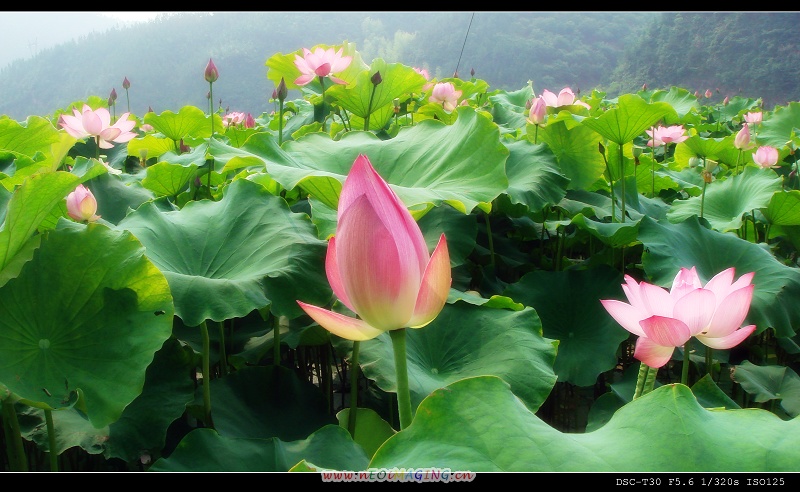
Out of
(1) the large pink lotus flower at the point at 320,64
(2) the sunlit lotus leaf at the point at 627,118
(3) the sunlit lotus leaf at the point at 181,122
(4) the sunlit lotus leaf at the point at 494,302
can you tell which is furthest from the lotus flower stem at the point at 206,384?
(3) the sunlit lotus leaf at the point at 181,122

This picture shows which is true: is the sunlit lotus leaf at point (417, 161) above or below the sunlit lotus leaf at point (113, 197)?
above

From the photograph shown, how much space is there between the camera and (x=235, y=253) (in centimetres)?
102

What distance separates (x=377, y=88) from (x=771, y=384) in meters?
1.26

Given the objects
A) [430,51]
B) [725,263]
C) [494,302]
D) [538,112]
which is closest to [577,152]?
[538,112]

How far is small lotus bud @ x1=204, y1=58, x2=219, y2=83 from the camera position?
1830mm

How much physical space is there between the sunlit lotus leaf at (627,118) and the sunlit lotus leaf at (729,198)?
0.31m

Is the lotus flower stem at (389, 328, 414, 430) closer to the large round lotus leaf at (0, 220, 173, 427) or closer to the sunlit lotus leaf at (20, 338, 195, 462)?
the large round lotus leaf at (0, 220, 173, 427)

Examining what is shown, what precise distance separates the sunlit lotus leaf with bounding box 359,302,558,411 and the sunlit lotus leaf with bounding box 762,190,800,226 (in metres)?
1.01

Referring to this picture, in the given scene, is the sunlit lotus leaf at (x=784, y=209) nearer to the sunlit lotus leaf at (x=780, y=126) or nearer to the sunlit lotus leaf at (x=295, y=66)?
the sunlit lotus leaf at (x=295, y=66)

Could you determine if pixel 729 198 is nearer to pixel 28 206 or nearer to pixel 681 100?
pixel 681 100

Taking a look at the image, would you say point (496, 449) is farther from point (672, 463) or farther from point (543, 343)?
point (543, 343)

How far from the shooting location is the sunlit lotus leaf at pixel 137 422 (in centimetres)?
88

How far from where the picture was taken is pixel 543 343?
0.98 metres

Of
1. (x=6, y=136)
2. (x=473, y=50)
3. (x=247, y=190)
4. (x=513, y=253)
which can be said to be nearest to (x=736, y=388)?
(x=513, y=253)
